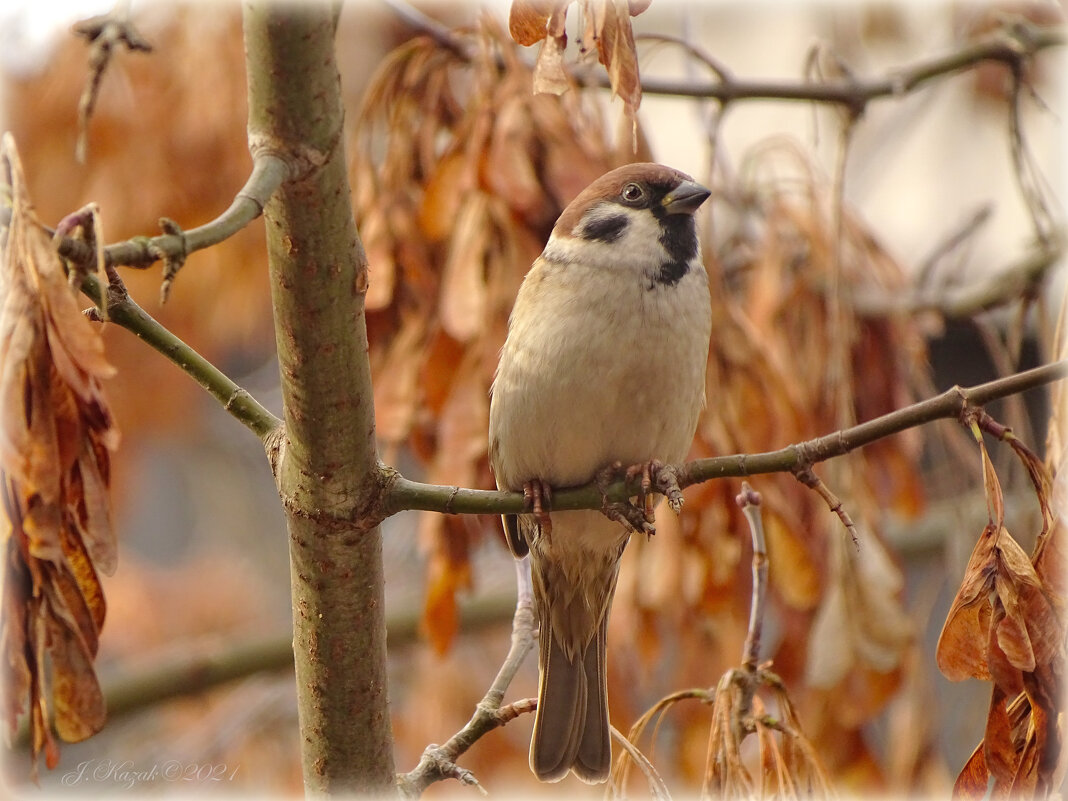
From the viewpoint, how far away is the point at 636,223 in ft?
8.86

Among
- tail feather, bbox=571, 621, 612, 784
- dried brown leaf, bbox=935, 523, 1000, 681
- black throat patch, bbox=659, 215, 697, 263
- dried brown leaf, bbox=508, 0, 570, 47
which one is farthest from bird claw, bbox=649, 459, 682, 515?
tail feather, bbox=571, 621, 612, 784

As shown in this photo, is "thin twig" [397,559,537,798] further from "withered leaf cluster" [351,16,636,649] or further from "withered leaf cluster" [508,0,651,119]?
"withered leaf cluster" [508,0,651,119]

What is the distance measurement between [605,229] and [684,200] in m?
0.19

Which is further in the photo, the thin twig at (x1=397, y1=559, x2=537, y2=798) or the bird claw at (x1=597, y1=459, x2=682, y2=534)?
the thin twig at (x1=397, y1=559, x2=537, y2=798)

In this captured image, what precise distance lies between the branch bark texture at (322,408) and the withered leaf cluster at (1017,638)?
0.79 meters

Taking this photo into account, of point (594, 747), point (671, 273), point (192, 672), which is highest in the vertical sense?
point (671, 273)

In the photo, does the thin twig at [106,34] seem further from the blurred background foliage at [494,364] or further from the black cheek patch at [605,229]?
the black cheek patch at [605,229]

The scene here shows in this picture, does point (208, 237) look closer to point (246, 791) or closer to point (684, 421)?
point (684, 421)

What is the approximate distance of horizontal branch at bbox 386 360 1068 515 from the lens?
5.02ft

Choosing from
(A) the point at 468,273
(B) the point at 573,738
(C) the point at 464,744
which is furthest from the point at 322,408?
(B) the point at 573,738

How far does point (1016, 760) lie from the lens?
155 cm

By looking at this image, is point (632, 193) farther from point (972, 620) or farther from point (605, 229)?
point (972, 620)

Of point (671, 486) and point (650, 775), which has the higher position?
point (671, 486)

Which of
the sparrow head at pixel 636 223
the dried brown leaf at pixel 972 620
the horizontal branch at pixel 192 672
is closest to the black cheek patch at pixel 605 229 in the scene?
the sparrow head at pixel 636 223
